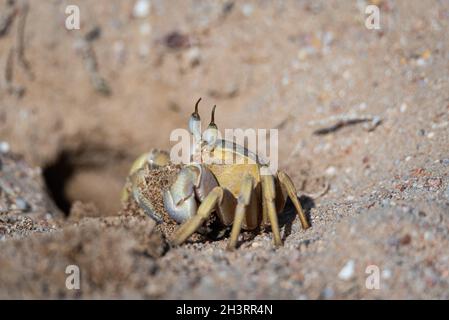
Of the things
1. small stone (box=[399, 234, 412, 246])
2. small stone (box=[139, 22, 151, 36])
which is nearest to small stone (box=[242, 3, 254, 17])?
small stone (box=[139, 22, 151, 36])

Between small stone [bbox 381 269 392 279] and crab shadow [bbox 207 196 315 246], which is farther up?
crab shadow [bbox 207 196 315 246]

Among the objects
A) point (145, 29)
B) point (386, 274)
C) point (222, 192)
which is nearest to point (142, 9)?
point (145, 29)

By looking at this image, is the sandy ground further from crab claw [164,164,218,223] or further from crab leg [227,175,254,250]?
crab claw [164,164,218,223]

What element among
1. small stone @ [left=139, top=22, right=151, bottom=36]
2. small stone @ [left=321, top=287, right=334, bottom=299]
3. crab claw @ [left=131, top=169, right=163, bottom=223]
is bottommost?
small stone @ [left=321, top=287, right=334, bottom=299]

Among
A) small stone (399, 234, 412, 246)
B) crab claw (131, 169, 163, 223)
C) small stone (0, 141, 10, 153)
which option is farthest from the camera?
small stone (0, 141, 10, 153)

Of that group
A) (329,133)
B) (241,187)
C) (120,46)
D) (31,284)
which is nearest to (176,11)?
(120,46)

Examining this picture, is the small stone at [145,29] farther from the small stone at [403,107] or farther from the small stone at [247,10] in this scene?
the small stone at [403,107]

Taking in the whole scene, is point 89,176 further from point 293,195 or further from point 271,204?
point 271,204
